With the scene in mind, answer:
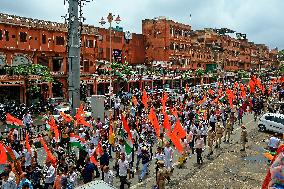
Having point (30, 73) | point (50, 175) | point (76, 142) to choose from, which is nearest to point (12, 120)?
point (76, 142)

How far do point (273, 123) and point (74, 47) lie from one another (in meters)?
15.1

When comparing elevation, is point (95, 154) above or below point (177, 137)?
below

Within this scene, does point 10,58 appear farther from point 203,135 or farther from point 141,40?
point 141,40

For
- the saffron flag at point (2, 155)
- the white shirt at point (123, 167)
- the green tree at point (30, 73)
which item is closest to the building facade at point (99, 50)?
the green tree at point (30, 73)

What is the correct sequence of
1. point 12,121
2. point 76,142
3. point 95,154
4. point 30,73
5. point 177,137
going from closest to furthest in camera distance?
point 95,154
point 76,142
point 177,137
point 12,121
point 30,73

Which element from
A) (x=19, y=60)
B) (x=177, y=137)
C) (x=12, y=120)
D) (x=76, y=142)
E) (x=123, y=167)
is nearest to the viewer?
(x=123, y=167)

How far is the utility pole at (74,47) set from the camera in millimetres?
19891

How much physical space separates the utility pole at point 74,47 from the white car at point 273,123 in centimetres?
1391

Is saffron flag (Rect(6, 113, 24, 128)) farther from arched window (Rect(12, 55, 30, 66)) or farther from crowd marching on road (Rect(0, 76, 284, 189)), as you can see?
arched window (Rect(12, 55, 30, 66))

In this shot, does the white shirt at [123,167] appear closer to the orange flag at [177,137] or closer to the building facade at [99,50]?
the orange flag at [177,137]

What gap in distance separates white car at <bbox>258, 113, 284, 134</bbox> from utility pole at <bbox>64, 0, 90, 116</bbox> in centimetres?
1391

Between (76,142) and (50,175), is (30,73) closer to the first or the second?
(76,142)

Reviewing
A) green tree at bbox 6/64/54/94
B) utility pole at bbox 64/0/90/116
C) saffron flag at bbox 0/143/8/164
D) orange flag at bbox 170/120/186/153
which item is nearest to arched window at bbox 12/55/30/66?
green tree at bbox 6/64/54/94

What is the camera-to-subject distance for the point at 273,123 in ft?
84.5
